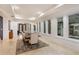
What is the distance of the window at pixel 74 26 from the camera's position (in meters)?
5.41

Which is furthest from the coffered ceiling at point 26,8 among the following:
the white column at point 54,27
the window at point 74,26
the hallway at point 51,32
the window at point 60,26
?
the window at point 74,26

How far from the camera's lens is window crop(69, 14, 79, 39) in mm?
5405

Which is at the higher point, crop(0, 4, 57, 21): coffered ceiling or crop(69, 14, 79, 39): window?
crop(0, 4, 57, 21): coffered ceiling

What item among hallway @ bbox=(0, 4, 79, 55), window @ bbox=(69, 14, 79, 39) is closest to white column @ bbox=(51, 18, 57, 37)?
hallway @ bbox=(0, 4, 79, 55)

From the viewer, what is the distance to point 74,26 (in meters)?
5.63

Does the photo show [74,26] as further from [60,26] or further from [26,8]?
[26,8]

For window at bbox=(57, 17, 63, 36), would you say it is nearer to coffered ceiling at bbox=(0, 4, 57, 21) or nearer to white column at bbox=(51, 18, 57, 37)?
white column at bbox=(51, 18, 57, 37)

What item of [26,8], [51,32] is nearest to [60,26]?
[51,32]

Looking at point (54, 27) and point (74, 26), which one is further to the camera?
point (54, 27)

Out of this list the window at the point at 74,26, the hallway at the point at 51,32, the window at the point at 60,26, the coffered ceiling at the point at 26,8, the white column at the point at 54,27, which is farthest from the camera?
the white column at the point at 54,27

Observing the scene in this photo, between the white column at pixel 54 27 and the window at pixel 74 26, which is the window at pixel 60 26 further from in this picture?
the window at pixel 74 26
